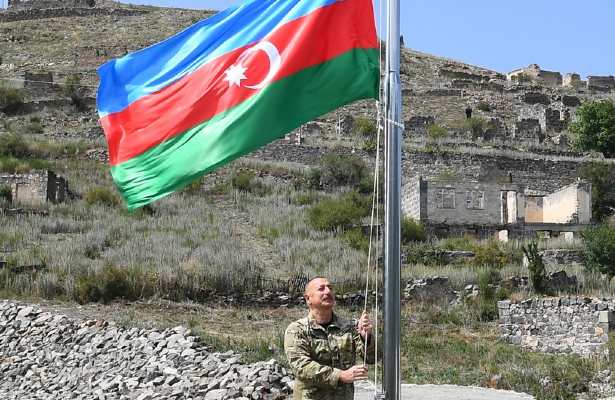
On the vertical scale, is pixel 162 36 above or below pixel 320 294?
above

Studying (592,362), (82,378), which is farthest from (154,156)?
(592,362)

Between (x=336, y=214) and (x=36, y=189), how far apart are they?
9937mm

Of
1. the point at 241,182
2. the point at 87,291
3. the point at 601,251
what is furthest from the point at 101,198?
the point at 601,251

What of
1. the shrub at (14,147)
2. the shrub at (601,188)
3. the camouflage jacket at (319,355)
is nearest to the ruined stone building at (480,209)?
the shrub at (601,188)

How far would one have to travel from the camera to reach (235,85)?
544cm

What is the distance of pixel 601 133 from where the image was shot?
4722 cm

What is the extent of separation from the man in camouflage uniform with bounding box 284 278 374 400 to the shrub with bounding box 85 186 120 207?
998 inches

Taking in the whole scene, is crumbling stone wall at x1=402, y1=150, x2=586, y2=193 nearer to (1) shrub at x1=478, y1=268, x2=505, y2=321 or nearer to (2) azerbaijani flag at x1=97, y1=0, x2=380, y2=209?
(1) shrub at x1=478, y1=268, x2=505, y2=321

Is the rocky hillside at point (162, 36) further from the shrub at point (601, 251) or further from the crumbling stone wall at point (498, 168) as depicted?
the shrub at point (601, 251)

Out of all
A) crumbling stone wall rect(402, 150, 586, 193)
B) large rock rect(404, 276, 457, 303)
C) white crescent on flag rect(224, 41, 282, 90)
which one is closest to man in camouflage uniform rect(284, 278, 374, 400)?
white crescent on flag rect(224, 41, 282, 90)

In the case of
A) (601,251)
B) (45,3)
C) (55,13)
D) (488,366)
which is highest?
(45,3)

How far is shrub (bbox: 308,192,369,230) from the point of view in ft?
93.0

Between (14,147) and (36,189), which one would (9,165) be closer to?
(14,147)

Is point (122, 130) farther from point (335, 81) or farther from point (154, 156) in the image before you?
point (335, 81)
